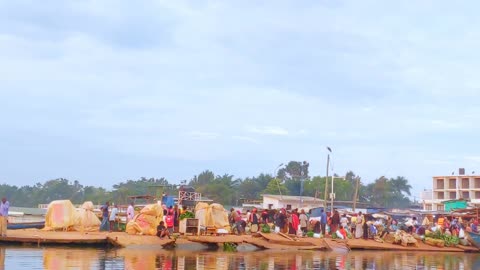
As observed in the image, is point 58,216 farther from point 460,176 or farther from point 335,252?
point 460,176

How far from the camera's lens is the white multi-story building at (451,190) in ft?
226

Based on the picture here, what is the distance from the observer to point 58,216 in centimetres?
2666

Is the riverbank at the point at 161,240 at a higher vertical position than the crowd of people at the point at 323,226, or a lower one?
lower

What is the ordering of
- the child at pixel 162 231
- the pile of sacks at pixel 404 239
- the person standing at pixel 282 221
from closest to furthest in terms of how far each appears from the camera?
1. the child at pixel 162 231
2. the pile of sacks at pixel 404 239
3. the person standing at pixel 282 221

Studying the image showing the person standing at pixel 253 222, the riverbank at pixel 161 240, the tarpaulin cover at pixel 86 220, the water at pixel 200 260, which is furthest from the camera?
the person standing at pixel 253 222

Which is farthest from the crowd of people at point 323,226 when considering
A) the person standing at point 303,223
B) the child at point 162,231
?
the child at point 162,231

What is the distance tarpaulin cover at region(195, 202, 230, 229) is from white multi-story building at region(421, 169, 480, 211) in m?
42.9

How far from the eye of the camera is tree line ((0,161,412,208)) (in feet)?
275

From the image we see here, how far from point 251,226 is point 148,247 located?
785 centimetres

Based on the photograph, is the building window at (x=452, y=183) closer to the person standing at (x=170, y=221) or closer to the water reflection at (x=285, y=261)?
the water reflection at (x=285, y=261)

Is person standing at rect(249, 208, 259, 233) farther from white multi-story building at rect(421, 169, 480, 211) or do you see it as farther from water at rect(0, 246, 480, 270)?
white multi-story building at rect(421, 169, 480, 211)

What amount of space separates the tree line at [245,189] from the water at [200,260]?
1676 inches

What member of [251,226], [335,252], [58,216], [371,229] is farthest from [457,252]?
[58,216]

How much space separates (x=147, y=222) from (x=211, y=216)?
3066 mm
